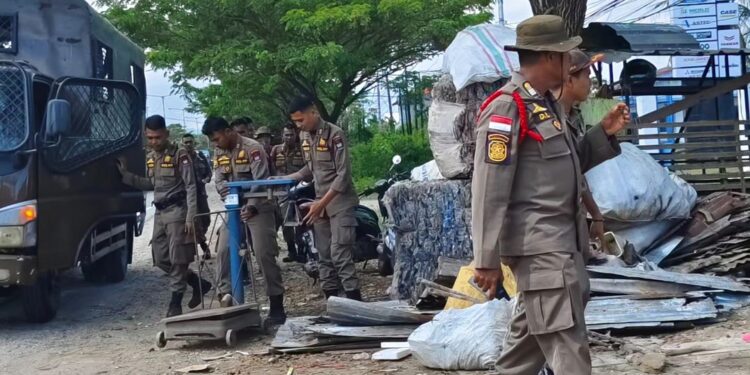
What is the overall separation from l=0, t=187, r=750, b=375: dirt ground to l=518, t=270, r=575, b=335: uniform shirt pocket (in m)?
1.83

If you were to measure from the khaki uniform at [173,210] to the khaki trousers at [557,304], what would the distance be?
4577 mm

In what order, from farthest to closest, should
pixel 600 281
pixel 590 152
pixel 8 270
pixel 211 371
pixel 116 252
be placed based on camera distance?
pixel 116 252
pixel 8 270
pixel 600 281
pixel 211 371
pixel 590 152

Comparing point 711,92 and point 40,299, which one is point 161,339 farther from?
point 711,92

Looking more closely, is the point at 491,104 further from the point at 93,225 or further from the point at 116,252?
the point at 116,252

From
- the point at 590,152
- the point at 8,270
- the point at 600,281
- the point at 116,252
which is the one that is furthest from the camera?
the point at 116,252

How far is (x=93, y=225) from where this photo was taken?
27.3ft

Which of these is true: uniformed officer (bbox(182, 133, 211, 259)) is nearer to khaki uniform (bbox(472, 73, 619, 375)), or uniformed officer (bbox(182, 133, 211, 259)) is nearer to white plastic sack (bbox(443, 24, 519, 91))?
white plastic sack (bbox(443, 24, 519, 91))

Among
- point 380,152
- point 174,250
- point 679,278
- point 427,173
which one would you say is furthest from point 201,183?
point 380,152

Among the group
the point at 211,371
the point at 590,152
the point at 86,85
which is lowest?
the point at 211,371

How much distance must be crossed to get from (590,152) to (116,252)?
7675mm

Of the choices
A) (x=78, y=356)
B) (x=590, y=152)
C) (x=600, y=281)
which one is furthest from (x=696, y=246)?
(x=78, y=356)

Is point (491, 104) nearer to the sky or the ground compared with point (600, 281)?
nearer to the sky

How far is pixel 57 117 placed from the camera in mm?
7395

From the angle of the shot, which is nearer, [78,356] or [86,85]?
[78,356]
